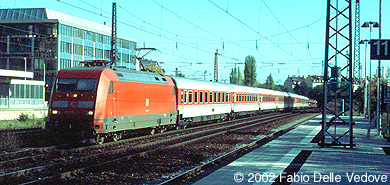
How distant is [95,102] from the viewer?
16750mm

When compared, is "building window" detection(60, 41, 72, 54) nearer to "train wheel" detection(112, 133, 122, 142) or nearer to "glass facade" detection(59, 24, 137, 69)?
"glass facade" detection(59, 24, 137, 69)

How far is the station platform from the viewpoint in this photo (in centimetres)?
1054

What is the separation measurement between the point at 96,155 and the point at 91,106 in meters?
2.95

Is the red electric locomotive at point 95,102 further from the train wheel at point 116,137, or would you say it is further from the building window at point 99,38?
the building window at point 99,38

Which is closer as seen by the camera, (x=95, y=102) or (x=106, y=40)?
(x=95, y=102)

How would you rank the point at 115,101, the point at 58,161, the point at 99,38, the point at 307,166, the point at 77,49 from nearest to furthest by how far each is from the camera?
the point at 307,166, the point at 58,161, the point at 115,101, the point at 77,49, the point at 99,38

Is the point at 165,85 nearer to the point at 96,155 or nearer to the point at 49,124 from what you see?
the point at 49,124

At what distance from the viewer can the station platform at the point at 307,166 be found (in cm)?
1054

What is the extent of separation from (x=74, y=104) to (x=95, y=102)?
1.01 meters

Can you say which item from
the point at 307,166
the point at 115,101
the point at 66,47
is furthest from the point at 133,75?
the point at 66,47

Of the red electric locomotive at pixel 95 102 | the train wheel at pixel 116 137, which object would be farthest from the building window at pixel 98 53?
the train wheel at pixel 116 137

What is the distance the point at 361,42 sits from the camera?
4362 cm

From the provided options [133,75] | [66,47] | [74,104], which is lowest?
[74,104]

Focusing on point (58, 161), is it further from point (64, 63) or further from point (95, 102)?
point (64, 63)
